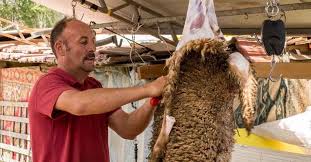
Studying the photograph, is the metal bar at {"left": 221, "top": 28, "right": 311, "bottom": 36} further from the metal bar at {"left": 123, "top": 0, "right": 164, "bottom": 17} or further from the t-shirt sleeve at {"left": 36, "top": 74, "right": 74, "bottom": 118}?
the t-shirt sleeve at {"left": 36, "top": 74, "right": 74, "bottom": 118}

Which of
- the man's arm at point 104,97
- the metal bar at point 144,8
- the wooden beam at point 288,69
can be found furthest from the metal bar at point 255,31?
the man's arm at point 104,97

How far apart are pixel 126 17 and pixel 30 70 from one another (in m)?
3.27

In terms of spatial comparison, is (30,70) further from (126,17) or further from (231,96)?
(231,96)

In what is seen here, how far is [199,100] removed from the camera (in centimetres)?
154

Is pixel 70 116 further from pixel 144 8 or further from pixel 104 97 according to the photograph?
pixel 144 8

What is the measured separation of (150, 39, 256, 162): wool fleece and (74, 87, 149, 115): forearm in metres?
0.18

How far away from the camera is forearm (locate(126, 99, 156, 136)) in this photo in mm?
2021

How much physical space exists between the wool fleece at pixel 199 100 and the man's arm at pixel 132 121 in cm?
47

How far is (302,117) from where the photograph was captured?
359 cm

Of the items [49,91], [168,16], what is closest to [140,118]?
[49,91]

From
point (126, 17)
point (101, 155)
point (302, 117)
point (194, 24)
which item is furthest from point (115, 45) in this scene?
point (194, 24)

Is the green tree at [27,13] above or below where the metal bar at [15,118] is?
above

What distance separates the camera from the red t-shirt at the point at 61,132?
2.20 meters

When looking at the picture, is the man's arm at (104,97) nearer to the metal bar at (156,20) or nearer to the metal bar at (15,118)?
the metal bar at (156,20)
